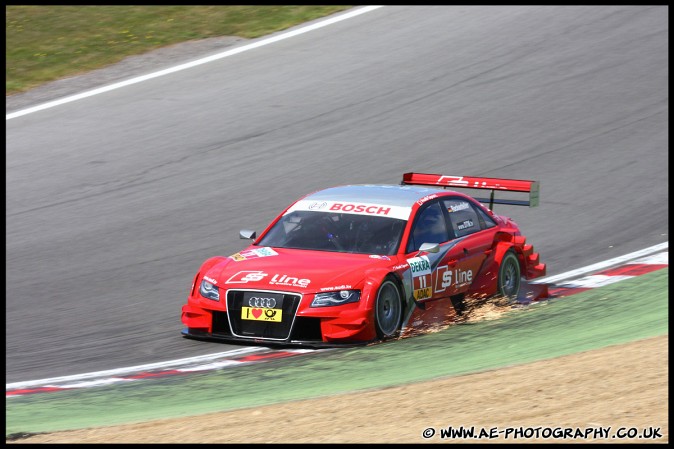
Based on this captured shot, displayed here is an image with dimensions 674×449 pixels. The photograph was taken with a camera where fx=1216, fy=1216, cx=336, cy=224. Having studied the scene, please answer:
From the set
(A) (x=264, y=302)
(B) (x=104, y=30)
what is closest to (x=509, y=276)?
(A) (x=264, y=302)

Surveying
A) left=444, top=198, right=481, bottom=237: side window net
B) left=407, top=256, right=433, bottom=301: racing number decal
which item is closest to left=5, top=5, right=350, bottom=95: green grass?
left=444, top=198, right=481, bottom=237: side window net

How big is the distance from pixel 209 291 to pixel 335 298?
3.74ft

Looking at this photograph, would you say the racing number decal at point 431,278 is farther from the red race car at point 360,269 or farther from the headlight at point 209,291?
the headlight at point 209,291

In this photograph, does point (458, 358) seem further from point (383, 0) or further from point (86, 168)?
point (383, 0)

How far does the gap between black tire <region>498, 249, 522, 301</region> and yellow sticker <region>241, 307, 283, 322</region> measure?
2.81 metres

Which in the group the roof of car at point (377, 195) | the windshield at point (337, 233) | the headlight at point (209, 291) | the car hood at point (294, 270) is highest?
the roof of car at point (377, 195)

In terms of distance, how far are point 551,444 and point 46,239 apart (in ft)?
29.8

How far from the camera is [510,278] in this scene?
1247 cm

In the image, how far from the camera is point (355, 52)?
23.1 m

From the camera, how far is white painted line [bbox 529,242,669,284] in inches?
539

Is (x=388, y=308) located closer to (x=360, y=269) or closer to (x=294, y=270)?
(x=360, y=269)

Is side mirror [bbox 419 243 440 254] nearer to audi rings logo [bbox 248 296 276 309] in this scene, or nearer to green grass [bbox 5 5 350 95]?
audi rings logo [bbox 248 296 276 309]

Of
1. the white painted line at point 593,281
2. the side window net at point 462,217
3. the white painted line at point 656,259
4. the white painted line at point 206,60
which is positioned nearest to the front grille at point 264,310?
the side window net at point 462,217

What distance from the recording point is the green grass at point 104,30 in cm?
2212
